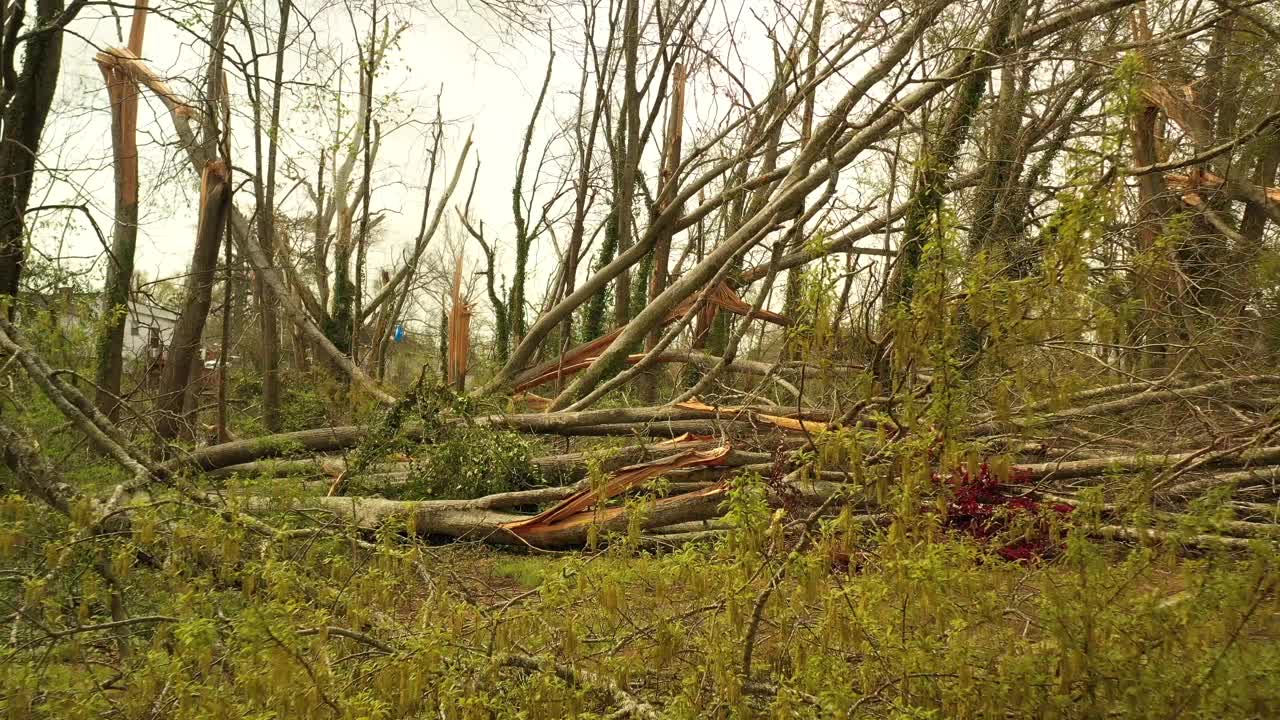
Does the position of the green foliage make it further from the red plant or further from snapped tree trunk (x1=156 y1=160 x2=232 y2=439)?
snapped tree trunk (x1=156 y1=160 x2=232 y2=439)

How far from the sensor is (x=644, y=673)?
2760 mm

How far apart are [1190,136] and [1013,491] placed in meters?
4.66

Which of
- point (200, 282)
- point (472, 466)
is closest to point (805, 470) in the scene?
point (472, 466)

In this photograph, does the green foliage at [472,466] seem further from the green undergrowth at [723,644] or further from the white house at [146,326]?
the green undergrowth at [723,644]

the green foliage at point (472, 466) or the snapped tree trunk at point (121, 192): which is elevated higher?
the snapped tree trunk at point (121, 192)

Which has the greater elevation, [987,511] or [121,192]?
[121,192]

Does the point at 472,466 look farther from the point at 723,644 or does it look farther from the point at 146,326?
the point at 723,644

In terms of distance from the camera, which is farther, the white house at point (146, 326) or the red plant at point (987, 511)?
the white house at point (146, 326)

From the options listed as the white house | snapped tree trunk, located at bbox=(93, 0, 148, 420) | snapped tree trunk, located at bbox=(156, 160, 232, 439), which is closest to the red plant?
the white house

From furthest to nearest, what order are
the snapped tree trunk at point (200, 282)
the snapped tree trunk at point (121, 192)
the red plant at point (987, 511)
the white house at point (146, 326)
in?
the snapped tree trunk at point (200, 282), the snapped tree trunk at point (121, 192), the white house at point (146, 326), the red plant at point (987, 511)

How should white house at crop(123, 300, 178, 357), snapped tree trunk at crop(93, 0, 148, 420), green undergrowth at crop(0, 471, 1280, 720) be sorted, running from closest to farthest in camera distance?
green undergrowth at crop(0, 471, 1280, 720) → white house at crop(123, 300, 178, 357) → snapped tree trunk at crop(93, 0, 148, 420)

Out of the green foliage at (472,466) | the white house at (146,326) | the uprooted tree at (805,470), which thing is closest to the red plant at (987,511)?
the uprooted tree at (805,470)

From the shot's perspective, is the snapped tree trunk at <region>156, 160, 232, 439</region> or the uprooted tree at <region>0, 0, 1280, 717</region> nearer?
the uprooted tree at <region>0, 0, 1280, 717</region>

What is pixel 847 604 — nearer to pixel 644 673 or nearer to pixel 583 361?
pixel 644 673
